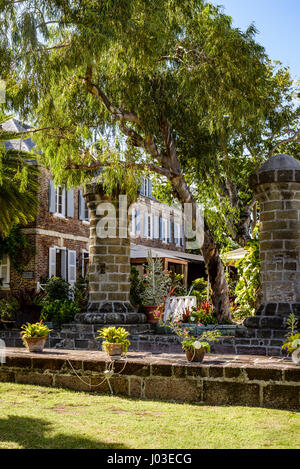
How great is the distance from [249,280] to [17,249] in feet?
33.1

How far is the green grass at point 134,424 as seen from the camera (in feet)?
13.6

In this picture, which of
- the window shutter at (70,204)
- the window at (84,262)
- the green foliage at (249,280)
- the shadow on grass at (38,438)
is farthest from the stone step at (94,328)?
the window at (84,262)

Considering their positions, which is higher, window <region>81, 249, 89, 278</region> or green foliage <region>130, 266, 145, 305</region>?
window <region>81, 249, 89, 278</region>

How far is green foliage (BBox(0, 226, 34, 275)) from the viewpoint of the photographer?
1834 centimetres

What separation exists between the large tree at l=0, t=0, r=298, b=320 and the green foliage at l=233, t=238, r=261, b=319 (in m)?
0.98

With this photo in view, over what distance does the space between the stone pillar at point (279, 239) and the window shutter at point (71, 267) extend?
13.0 meters

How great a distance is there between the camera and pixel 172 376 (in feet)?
19.2

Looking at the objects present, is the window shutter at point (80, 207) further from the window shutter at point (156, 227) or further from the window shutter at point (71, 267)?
the window shutter at point (156, 227)

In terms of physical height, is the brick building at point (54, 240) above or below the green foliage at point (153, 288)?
above

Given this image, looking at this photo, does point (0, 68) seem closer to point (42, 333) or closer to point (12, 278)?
point (42, 333)

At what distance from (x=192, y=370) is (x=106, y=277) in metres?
4.45

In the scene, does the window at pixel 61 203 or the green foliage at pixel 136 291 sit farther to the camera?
the window at pixel 61 203

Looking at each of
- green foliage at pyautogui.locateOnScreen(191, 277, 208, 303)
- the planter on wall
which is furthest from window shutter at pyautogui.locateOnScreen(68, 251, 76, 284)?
the planter on wall

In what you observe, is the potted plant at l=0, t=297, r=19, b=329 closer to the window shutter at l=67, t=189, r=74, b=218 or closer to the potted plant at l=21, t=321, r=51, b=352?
the potted plant at l=21, t=321, r=51, b=352
